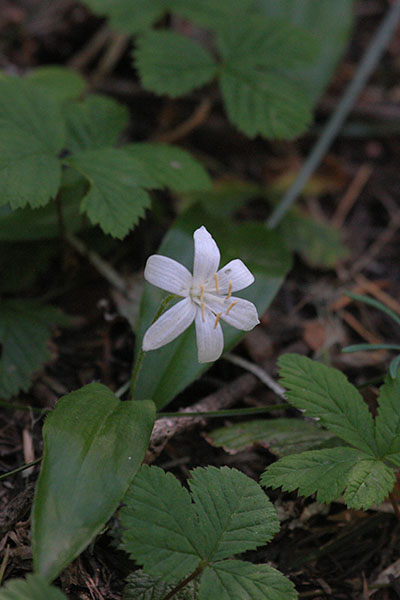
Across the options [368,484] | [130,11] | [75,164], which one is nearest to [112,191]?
[75,164]

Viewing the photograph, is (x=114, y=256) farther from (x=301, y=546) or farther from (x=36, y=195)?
(x=301, y=546)

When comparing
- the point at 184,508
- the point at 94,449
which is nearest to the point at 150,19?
the point at 94,449

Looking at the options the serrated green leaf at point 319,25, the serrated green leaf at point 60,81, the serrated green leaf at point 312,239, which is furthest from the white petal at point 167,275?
the serrated green leaf at point 319,25

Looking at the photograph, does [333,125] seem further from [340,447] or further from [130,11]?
[340,447]

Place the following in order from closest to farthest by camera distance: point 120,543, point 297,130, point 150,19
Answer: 1. point 120,543
2. point 297,130
3. point 150,19

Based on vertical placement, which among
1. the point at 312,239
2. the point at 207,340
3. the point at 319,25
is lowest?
the point at 312,239
